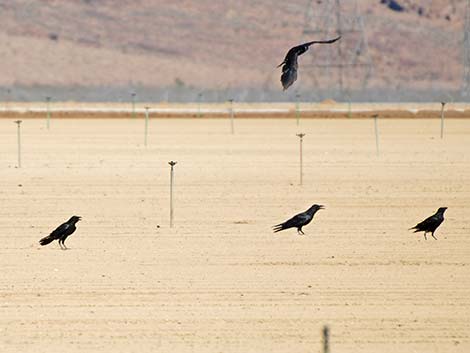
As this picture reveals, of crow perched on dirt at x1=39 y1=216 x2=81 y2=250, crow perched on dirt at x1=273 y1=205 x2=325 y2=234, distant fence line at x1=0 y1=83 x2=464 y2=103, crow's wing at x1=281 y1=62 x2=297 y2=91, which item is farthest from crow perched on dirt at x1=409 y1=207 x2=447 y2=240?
distant fence line at x1=0 y1=83 x2=464 y2=103

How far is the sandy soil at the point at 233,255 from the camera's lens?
1016 centimetres

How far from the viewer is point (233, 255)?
14.2m

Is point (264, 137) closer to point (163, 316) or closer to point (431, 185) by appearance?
point (431, 185)

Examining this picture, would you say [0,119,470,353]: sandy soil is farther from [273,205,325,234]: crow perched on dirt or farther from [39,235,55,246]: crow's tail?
[273,205,325,234]: crow perched on dirt

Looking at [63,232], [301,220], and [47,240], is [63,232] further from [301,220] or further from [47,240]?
[301,220]

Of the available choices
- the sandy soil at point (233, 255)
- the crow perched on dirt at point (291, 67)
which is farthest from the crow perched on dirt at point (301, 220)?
the crow perched on dirt at point (291, 67)

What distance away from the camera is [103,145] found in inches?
1229

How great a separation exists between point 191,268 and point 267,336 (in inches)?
131

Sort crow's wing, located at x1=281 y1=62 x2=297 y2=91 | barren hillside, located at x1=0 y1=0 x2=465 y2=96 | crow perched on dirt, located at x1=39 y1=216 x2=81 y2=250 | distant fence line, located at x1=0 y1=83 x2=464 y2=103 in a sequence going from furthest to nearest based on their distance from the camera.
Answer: barren hillside, located at x1=0 y1=0 x2=465 y2=96
distant fence line, located at x1=0 y1=83 x2=464 y2=103
crow perched on dirt, located at x1=39 y1=216 x2=81 y2=250
crow's wing, located at x1=281 y1=62 x2=297 y2=91

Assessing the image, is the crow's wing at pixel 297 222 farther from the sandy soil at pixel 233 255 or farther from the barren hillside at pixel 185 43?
the barren hillside at pixel 185 43

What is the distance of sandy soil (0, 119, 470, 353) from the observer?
10156mm

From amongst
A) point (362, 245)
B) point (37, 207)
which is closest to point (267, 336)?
point (362, 245)

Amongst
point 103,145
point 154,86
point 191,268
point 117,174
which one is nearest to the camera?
point 191,268

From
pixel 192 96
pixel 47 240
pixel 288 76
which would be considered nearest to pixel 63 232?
pixel 47 240
